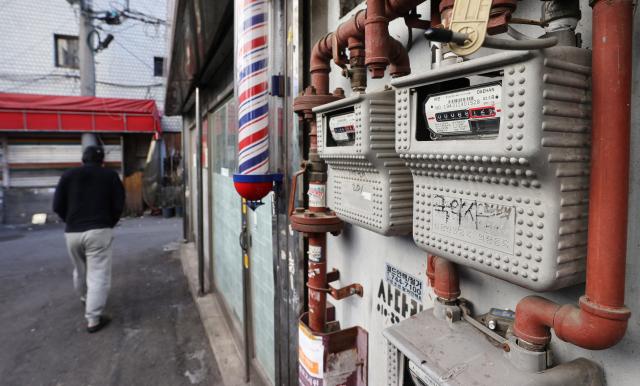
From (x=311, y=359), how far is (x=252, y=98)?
1159 mm

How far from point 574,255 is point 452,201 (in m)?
0.23

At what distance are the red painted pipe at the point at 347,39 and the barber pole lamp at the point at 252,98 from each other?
375mm

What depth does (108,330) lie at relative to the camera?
3621mm

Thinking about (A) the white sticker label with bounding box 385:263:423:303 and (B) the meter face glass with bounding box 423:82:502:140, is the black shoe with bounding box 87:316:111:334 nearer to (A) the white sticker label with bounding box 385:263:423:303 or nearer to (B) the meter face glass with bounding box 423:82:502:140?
(A) the white sticker label with bounding box 385:263:423:303

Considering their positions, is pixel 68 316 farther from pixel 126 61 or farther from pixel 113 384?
pixel 126 61

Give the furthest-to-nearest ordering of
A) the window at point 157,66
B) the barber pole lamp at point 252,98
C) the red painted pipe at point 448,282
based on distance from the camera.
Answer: the window at point 157,66 → the barber pole lamp at point 252,98 → the red painted pipe at point 448,282

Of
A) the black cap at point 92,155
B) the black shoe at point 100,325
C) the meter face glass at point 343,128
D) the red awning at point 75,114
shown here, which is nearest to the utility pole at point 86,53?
the red awning at point 75,114

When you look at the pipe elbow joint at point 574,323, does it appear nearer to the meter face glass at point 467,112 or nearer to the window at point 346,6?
the meter face glass at point 467,112

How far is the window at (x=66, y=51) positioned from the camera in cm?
1116

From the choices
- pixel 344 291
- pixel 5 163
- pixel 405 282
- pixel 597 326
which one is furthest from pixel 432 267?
pixel 5 163

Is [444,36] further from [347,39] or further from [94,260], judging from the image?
[94,260]

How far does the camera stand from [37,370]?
9.72ft

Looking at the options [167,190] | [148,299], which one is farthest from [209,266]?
[167,190]

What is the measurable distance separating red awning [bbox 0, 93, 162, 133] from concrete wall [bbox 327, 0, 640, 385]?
9.91 m
